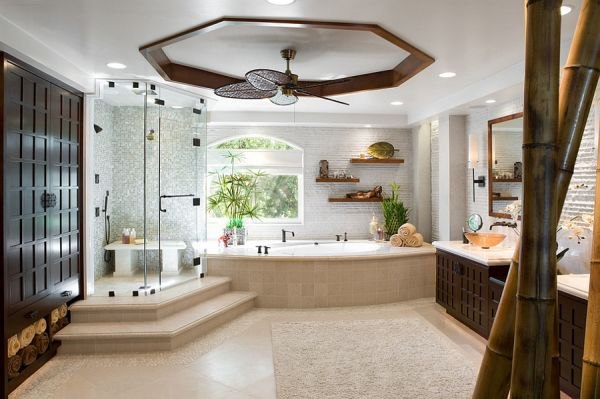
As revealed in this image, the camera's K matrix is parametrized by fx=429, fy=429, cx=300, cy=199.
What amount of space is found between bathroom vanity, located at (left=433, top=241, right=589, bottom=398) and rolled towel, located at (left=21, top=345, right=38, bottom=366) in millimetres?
3626

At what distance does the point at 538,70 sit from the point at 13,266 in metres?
3.45

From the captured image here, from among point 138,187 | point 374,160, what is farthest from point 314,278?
point 374,160

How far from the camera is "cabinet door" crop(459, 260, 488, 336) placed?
3918 millimetres

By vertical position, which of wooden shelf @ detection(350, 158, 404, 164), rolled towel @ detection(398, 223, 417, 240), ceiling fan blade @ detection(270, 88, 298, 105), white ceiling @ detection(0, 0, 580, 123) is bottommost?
rolled towel @ detection(398, 223, 417, 240)

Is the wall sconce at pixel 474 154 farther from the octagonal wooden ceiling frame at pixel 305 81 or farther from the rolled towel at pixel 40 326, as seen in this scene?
the rolled towel at pixel 40 326

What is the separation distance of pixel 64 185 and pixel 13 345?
1.39 metres

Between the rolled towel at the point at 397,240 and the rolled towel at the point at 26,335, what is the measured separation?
13.7 ft

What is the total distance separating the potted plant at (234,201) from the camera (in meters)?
5.96

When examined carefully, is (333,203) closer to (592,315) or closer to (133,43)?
(133,43)

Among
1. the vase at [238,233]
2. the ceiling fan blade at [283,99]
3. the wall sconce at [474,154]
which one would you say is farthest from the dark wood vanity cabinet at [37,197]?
the wall sconce at [474,154]

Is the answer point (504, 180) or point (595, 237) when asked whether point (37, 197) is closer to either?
point (595, 237)

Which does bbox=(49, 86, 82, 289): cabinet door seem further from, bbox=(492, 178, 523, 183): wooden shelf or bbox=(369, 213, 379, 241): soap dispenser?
bbox=(492, 178, 523, 183): wooden shelf

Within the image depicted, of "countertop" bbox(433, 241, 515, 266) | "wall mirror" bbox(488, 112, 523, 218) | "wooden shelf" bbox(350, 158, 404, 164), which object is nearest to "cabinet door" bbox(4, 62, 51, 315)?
"countertop" bbox(433, 241, 515, 266)

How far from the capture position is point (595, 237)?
→ 2.15 ft
